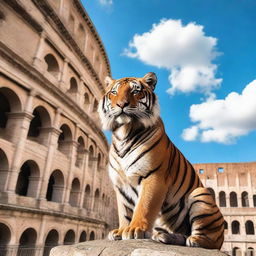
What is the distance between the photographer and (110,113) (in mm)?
2727

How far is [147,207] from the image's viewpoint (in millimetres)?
2490

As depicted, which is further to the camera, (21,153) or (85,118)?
(85,118)

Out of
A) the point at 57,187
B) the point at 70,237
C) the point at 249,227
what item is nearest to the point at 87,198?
the point at 70,237

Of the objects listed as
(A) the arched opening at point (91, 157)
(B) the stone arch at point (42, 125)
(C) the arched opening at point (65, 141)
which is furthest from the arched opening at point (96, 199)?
(B) the stone arch at point (42, 125)

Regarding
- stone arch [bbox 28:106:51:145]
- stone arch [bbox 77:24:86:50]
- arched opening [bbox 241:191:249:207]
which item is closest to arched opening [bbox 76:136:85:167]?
stone arch [bbox 28:106:51:145]

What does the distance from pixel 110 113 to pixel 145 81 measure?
0.66 meters

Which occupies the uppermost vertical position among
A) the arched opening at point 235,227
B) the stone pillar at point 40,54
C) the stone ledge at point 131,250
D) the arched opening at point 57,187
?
the stone pillar at point 40,54

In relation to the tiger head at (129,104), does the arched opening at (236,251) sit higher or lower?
lower

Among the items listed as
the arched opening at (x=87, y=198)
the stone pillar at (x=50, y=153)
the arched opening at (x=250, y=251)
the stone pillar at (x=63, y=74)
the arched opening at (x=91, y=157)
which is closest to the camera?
the stone pillar at (x=50, y=153)

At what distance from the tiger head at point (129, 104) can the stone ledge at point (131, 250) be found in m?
1.16

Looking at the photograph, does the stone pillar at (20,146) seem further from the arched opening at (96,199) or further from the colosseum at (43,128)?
the arched opening at (96,199)

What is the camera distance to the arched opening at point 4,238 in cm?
1491

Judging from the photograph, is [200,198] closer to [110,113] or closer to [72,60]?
[110,113]

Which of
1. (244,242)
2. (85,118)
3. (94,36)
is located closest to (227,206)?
(244,242)
